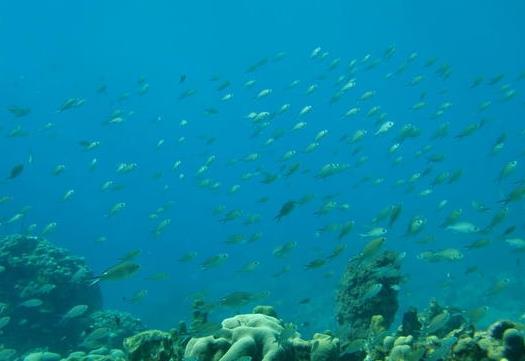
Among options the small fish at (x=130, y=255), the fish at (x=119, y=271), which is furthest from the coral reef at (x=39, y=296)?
the fish at (x=119, y=271)

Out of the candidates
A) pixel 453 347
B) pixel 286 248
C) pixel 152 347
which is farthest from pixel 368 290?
pixel 453 347

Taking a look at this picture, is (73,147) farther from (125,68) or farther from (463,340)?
(463,340)

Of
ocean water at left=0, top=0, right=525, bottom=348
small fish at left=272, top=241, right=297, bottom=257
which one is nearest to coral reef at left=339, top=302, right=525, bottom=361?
small fish at left=272, top=241, right=297, bottom=257

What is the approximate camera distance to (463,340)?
5.28m

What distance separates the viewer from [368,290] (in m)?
9.95

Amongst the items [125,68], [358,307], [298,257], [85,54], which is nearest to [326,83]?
[125,68]

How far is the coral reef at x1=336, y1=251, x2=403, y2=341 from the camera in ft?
33.2

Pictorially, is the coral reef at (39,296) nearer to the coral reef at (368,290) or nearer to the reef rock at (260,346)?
the coral reef at (368,290)

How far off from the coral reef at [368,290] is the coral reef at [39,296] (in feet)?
28.2

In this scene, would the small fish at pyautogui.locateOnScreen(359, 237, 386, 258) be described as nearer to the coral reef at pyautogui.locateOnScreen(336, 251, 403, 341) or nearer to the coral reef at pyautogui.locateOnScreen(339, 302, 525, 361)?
the coral reef at pyautogui.locateOnScreen(336, 251, 403, 341)

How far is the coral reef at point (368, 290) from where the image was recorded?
1012 cm

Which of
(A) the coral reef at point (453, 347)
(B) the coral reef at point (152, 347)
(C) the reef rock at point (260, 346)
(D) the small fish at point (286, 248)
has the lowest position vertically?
(A) the coral reef at point (453, 347)

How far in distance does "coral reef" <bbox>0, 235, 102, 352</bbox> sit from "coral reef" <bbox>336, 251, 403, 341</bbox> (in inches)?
338

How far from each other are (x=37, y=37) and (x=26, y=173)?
109ft
